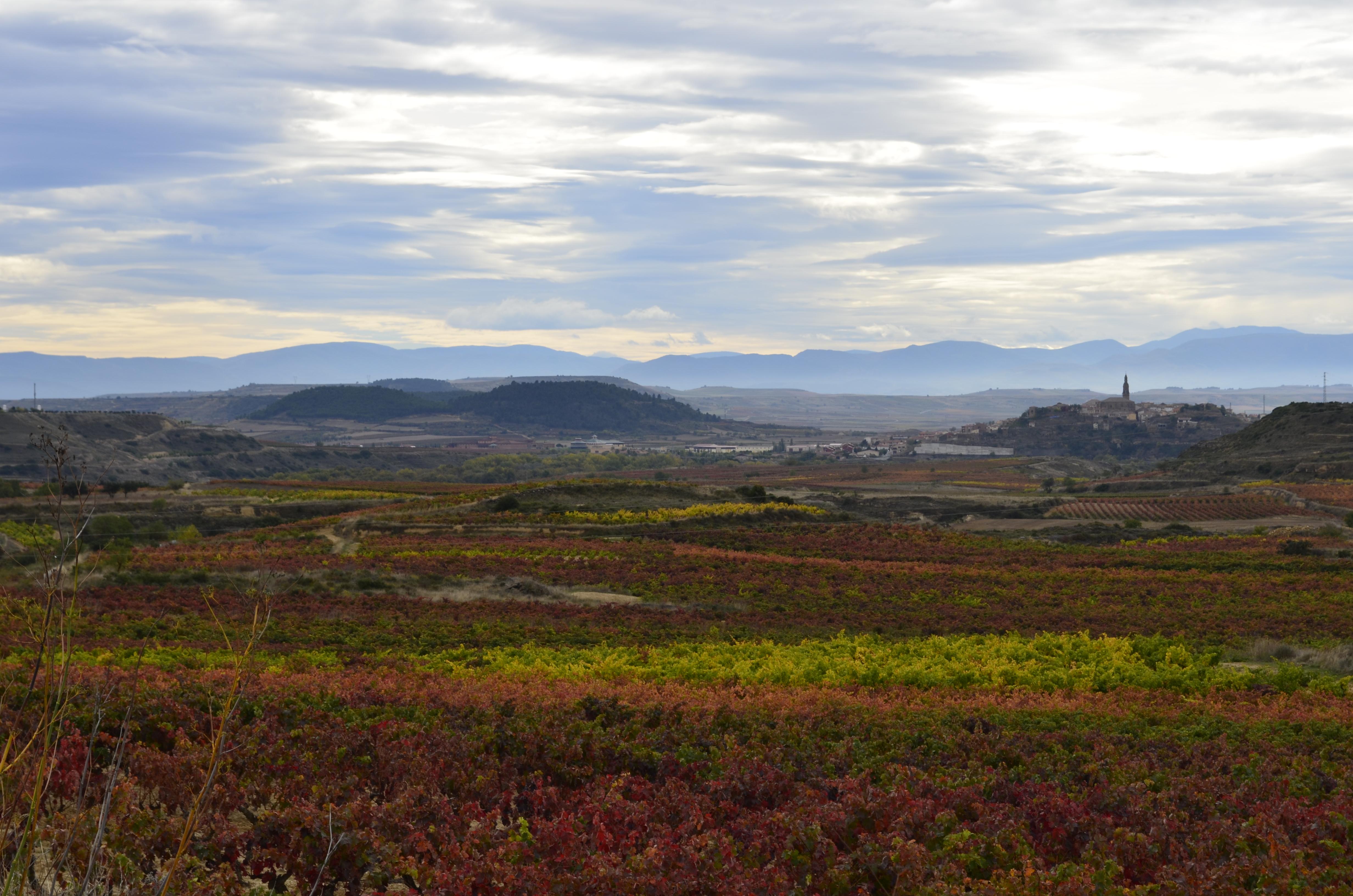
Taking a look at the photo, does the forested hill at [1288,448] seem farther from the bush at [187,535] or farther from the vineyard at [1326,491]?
the bush at [187,535]

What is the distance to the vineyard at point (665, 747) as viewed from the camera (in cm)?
720

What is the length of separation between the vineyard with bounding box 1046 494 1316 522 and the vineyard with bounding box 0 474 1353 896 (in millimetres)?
41174

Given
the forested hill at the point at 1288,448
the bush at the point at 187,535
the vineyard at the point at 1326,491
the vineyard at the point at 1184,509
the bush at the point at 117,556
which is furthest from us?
the forested hill at the point at 1288,448

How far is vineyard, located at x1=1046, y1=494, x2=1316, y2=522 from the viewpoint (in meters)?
65.8

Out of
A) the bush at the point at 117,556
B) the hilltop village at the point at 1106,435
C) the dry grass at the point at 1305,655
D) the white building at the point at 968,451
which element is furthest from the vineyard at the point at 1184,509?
the white building at the point at 968,451

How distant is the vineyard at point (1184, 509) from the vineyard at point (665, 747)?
41174mm

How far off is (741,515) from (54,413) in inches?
5884

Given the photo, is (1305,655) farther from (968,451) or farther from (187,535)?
(968,451)

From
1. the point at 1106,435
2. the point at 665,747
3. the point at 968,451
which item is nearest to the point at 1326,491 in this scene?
the point at 665,747

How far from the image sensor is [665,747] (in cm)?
1084

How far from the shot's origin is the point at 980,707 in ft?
46.8

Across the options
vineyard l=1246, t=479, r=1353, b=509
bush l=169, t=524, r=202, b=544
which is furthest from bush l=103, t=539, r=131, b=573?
vineyard l=1246, t=479, r=1353, b=509

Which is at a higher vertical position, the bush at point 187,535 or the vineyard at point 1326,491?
the vineyard at point 1326,491

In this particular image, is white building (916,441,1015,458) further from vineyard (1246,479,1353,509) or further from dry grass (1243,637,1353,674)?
dry grass (1243,637,1353,674)
